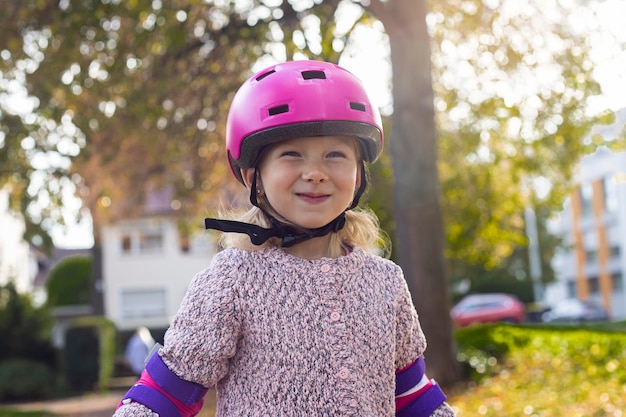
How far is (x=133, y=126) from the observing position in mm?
13836

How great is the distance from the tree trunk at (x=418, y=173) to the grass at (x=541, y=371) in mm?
888

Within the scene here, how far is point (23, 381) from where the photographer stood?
74.6 ft

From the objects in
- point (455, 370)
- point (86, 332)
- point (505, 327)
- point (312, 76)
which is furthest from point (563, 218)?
point (312, 76)

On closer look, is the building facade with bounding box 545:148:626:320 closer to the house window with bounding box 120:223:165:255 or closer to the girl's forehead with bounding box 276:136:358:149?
the house window with bounding box 120:223:165:255

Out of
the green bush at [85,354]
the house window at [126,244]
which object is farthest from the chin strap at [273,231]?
the house window at [126,244]

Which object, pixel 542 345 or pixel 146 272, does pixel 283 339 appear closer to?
pixel 542 345

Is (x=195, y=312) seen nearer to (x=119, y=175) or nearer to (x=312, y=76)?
(x=312, y=76)

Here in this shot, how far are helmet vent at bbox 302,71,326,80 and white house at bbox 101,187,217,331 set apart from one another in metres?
42.2

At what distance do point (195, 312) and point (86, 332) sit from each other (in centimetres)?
2237

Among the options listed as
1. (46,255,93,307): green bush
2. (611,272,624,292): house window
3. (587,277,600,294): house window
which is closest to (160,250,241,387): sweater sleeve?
(46,255,93,307): green bush

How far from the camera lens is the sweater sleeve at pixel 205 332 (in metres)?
2.66

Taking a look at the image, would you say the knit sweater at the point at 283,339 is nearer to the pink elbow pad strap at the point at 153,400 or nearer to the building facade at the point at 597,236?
the pink elbow pad strap at the point at 153,400

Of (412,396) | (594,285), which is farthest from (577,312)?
(412,396)

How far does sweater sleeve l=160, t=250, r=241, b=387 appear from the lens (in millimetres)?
2656
